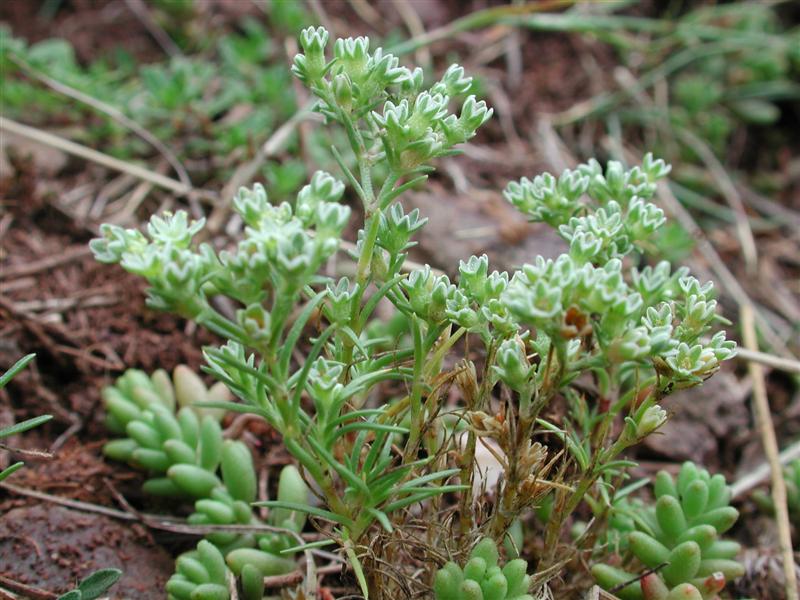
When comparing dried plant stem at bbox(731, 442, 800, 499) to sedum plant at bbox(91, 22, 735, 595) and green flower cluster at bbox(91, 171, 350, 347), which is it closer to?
sedum plant at bbox(91, 22, 735, 595)

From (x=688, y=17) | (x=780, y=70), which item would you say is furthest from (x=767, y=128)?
(x=688, y=17)

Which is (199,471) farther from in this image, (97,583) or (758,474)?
(758,474)

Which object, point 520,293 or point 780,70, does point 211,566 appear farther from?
point 780,70

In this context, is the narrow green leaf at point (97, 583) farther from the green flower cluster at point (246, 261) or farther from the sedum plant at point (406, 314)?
the green flower cluster at point (246, 261)

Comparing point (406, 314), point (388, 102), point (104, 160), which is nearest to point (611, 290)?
point (406, 314)

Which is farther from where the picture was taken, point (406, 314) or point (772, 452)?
point (772, 452)

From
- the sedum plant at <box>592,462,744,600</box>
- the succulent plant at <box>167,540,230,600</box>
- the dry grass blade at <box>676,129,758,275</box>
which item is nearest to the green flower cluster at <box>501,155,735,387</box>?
the sedum plant at <box>592,462,744,600</box>
